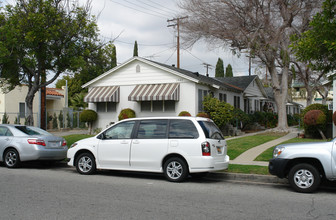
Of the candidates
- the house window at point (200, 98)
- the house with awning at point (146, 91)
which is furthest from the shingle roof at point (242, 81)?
the house window at point (200, 98)

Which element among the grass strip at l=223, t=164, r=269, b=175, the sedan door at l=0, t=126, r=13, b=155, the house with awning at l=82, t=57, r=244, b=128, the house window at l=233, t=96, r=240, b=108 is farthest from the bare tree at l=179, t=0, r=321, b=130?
the sedan door at l=0, t=126, r=13, b=155

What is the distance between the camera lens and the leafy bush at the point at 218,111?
20312mm

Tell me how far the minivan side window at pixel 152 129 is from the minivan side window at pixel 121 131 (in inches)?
12.6

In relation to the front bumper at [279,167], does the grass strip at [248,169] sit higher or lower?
lower

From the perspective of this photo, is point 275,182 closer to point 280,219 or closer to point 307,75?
point 280,219

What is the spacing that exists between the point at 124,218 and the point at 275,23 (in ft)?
59.3

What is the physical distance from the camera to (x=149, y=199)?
6816 mm

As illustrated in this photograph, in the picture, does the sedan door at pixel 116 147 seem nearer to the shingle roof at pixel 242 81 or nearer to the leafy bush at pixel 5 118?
the leafy bush at pixel 5 118

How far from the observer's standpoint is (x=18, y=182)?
8.51m

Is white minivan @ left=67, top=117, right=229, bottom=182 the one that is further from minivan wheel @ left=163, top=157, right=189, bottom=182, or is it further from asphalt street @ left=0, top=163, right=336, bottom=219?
asphalt street @ left=0, top=163, right=336, bottom=219

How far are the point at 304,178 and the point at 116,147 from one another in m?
4.92

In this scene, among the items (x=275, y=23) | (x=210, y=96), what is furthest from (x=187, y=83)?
(x=275, y=23)

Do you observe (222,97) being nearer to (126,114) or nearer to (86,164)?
(126,114)

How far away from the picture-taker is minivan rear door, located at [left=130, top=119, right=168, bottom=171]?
8898 millimetres
